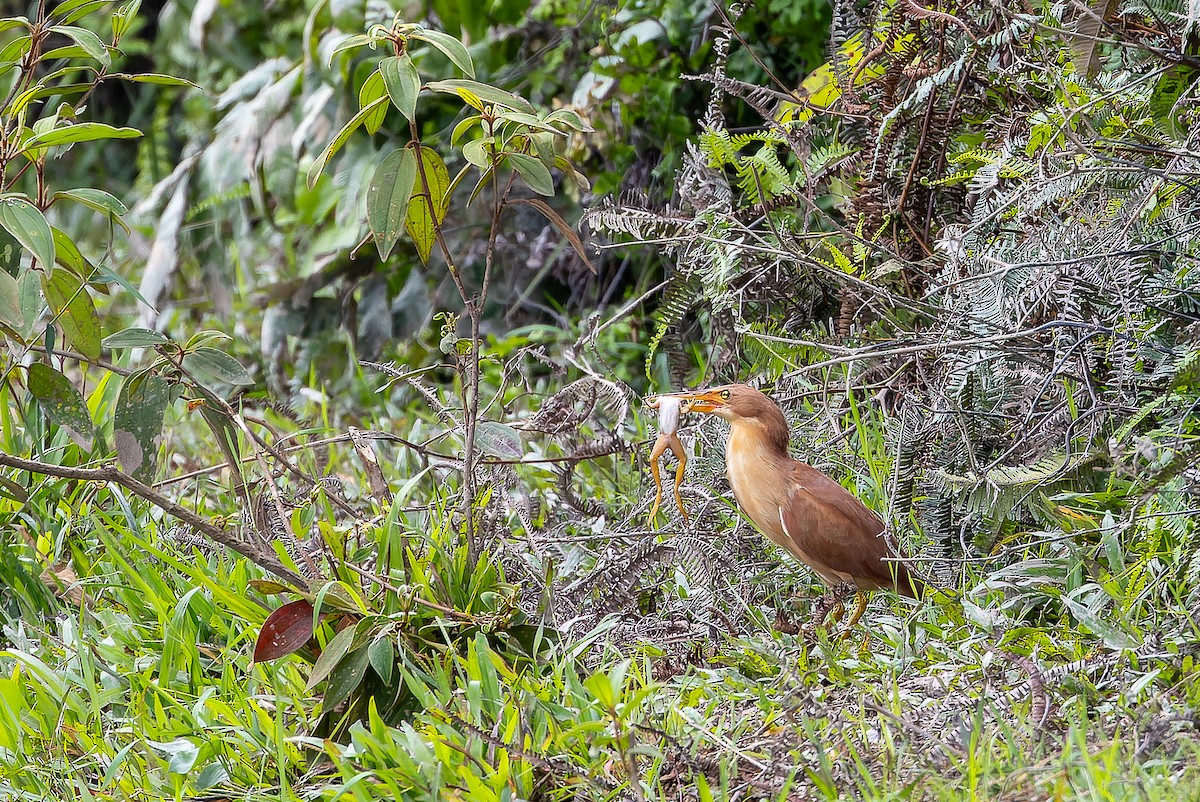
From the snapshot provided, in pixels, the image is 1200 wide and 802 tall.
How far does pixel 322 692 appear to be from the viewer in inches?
110

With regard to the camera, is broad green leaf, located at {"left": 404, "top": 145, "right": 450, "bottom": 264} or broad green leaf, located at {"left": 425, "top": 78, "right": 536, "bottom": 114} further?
broad green leaf, located at {"left": 404, "top": 145, "right": 450, "bottom": 264}

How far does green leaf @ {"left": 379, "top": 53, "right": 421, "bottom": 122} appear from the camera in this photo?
2.45 meters

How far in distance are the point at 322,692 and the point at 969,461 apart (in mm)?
1670

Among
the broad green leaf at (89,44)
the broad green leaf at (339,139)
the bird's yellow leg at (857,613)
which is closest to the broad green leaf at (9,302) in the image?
the broad green leaf at (89,44)

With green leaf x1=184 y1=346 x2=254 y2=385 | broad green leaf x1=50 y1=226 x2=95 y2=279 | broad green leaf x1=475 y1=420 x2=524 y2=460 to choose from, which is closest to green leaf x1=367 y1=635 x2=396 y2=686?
broad green leaf x1=475 y1=420 x2=524 y2=460

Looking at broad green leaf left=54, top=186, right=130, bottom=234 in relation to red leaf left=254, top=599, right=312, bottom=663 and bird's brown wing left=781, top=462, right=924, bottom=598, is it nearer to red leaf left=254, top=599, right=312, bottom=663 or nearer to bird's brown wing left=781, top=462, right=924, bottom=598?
red leaf left=254, top=599, right=312, bottom=663

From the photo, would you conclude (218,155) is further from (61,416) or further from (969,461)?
(969,461)

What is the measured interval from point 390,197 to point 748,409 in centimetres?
109

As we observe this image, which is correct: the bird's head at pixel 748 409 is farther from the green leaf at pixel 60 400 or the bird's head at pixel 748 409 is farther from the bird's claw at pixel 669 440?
the green leaf at pixel 60 400

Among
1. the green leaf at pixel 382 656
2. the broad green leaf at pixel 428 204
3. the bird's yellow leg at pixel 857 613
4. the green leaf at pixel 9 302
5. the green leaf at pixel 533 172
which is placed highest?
the green leaf at pixel 533 172

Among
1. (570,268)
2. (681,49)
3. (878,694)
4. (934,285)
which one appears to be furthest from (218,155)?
(878,694)

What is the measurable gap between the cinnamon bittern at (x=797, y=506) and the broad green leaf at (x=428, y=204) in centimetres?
82

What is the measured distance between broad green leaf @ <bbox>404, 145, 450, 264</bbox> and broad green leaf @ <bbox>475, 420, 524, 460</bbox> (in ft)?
1.45

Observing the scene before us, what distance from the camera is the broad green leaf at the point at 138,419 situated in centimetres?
286
